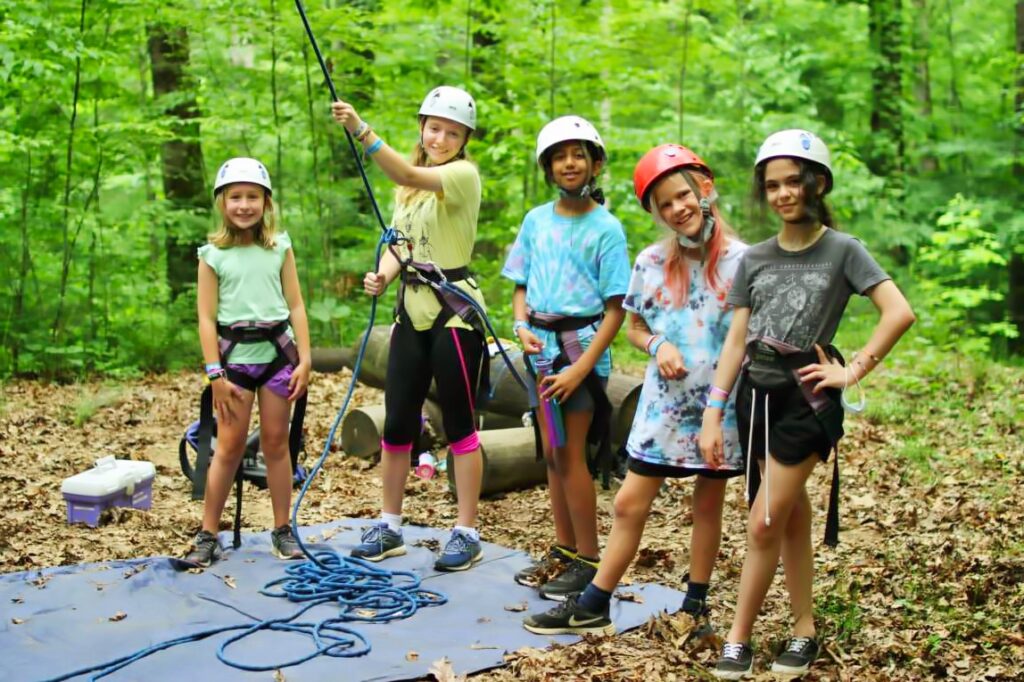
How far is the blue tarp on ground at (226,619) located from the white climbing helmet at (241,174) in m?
1.67

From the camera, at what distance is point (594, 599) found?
3.62m

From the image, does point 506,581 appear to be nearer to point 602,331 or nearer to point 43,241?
point 602,331

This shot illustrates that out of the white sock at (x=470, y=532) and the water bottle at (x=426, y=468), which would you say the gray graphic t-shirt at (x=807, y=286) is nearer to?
the white sock at (x=470, y=532)

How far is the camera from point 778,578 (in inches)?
173

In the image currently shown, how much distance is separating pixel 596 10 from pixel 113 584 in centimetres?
809

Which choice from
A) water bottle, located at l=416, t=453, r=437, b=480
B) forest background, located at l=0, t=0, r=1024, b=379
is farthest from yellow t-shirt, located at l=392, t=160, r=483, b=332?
forest background, located at l=0, t=0, r=1024, b=379

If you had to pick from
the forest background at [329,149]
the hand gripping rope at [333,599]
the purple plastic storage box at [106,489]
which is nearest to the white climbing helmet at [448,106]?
the hand gripping rope at [333,599]

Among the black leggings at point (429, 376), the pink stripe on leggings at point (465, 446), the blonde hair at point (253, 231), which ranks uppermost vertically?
the blonde hair at point (253, 231)

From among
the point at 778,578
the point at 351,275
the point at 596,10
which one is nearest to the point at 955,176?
the point at 596,10

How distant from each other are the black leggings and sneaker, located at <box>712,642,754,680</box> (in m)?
1.69

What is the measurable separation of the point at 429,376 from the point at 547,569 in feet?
3.28

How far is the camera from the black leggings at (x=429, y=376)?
438cm

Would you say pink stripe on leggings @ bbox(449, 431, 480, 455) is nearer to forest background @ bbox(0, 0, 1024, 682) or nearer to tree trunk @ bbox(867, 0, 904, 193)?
forest background @ bbox(0, 0, 1024, 682)

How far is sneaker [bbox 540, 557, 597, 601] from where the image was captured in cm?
405
